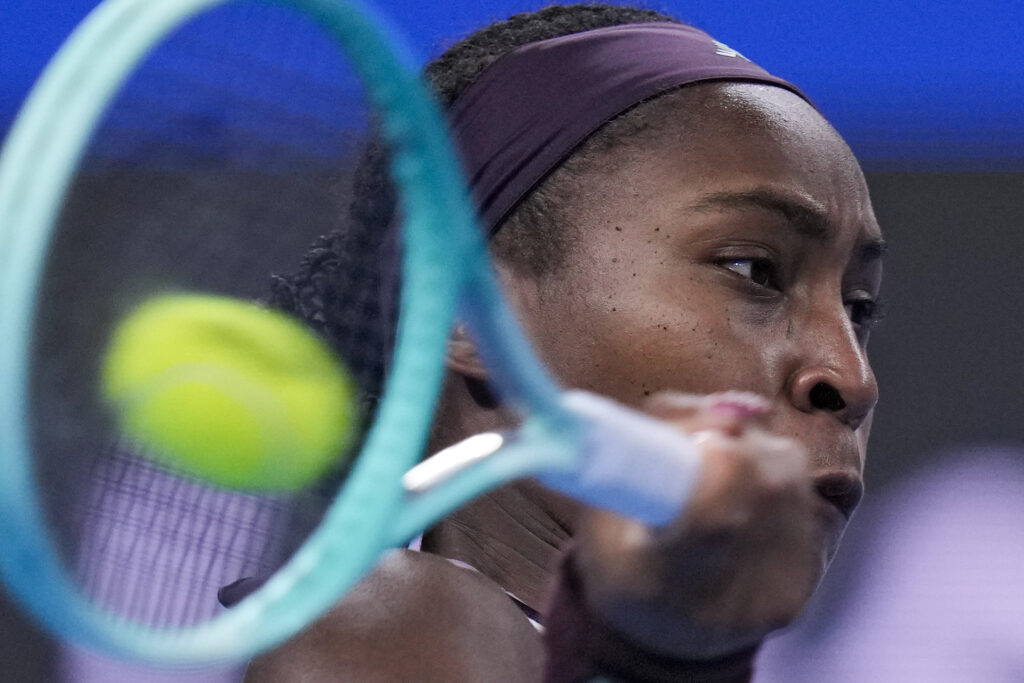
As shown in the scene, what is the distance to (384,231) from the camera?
0.71 metres

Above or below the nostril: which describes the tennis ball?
above

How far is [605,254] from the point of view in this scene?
2.65 feet

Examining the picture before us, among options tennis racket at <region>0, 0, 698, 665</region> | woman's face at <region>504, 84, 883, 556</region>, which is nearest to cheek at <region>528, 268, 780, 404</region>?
woman's face at <region>504, 84, 883, 556</region>

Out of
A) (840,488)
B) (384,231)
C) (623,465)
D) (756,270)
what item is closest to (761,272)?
(756,270)

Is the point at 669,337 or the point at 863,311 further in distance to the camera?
the point at 863,311

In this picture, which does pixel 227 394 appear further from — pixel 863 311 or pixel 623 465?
pixel 863 311

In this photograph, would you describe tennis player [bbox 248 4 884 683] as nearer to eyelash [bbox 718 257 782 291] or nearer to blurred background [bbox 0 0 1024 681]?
eyelash [bbox 718 257 782 291]

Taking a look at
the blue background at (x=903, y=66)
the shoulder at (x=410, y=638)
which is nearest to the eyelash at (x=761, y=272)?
the shoulder at (x=410, y=638)

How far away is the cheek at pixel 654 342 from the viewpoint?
77cm

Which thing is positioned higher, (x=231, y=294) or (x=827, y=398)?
(x=231, y=294)

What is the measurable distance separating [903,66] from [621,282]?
34.4 inches

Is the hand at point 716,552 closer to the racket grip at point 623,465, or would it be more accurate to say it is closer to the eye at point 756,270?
the racket grip at point 623,465

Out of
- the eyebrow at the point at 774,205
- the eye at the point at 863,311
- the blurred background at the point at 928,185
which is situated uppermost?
the eyebrow at the point at 774,205

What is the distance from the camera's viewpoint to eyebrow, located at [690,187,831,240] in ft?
2.63
